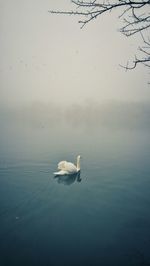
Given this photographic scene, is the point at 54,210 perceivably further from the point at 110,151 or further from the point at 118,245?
the point at 110,151

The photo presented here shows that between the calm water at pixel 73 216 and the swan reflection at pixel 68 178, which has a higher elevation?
the swan reflection at pixel 68 178

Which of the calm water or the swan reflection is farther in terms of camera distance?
the swan reflection

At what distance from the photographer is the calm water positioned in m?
4.83

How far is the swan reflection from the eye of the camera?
8.99 metres

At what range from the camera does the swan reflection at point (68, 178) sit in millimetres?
8985

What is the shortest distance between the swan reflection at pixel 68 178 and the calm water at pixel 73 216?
1.2 inches

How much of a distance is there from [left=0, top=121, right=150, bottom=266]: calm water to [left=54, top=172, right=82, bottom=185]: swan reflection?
0.10 ft

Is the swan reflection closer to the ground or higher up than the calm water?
higher up

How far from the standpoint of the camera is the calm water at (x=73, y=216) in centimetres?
483

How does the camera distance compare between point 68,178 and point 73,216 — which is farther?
point 68,178

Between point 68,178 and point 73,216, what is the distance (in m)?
3.29

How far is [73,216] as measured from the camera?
20.7 ft

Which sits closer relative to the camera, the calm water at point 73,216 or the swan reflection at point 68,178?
the calm water at point 73,216

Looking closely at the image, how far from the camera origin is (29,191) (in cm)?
766
